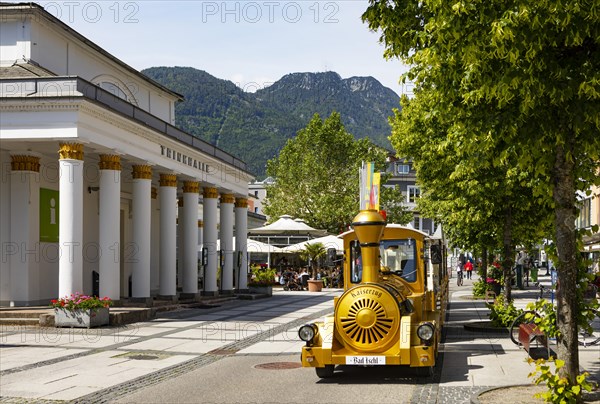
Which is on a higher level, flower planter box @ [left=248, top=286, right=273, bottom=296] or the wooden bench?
the wooden bench

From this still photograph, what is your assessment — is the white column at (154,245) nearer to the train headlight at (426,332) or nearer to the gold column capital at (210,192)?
the gold column capital at (210,192)

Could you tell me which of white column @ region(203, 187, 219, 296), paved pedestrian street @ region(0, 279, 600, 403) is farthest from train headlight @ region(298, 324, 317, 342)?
white column @ region(203, 187, 219, 296)

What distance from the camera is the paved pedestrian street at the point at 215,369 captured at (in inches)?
447

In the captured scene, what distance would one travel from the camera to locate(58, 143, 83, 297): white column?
885 inches

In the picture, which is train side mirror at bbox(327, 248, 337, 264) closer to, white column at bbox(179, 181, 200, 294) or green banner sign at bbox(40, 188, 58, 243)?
green banner sign at bbox(40, 188, 58, 243)

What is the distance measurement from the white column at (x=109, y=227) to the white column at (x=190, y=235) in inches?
326

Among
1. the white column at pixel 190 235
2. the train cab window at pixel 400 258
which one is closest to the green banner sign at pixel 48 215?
the white column at pixel 190 235

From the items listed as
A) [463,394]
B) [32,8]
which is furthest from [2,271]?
[463,394]

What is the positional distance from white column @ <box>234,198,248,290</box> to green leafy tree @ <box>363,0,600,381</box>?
29.8 metres

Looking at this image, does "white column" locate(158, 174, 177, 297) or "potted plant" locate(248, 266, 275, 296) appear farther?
"potted plant" locate(248, 266, 275, 296)

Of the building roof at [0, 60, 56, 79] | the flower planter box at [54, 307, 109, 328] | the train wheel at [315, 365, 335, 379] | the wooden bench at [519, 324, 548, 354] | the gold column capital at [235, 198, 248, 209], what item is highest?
the building roof at [0, 60, 56, 79]

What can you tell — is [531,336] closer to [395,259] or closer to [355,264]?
[395,259]

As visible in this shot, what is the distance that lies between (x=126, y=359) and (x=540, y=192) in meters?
9.55

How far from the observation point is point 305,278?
49.7m
